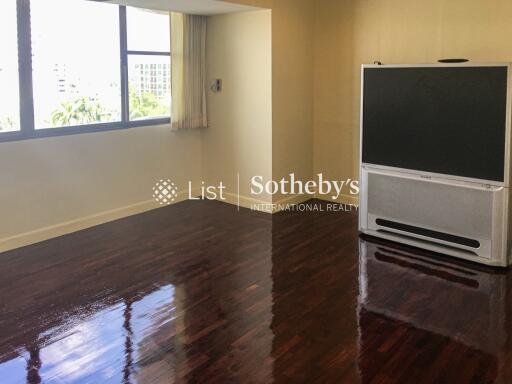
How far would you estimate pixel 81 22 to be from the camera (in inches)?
179

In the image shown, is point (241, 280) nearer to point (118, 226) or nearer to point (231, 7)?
point (118, 226)

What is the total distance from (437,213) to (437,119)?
0.69 meters

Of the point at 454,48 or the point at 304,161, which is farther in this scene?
→ the point at 304,161

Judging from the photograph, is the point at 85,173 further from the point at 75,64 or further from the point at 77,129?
the point at 75,64

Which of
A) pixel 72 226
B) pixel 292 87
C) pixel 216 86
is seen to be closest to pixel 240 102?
pixel 216 86

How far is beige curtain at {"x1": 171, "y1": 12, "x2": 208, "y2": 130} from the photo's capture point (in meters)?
5.21

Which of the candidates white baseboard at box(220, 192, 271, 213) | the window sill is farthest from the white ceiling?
white baseboard at box(220, 192, 271, 213)

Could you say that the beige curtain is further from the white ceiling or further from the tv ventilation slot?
the tv ventilation slot

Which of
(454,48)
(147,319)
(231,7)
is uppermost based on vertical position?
(231,7)

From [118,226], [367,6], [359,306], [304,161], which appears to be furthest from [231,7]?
[359,306]

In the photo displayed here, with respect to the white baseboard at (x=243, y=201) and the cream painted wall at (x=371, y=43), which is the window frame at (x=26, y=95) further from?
the cream painted wall at (x=371, y=43)

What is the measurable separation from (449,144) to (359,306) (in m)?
1.45
